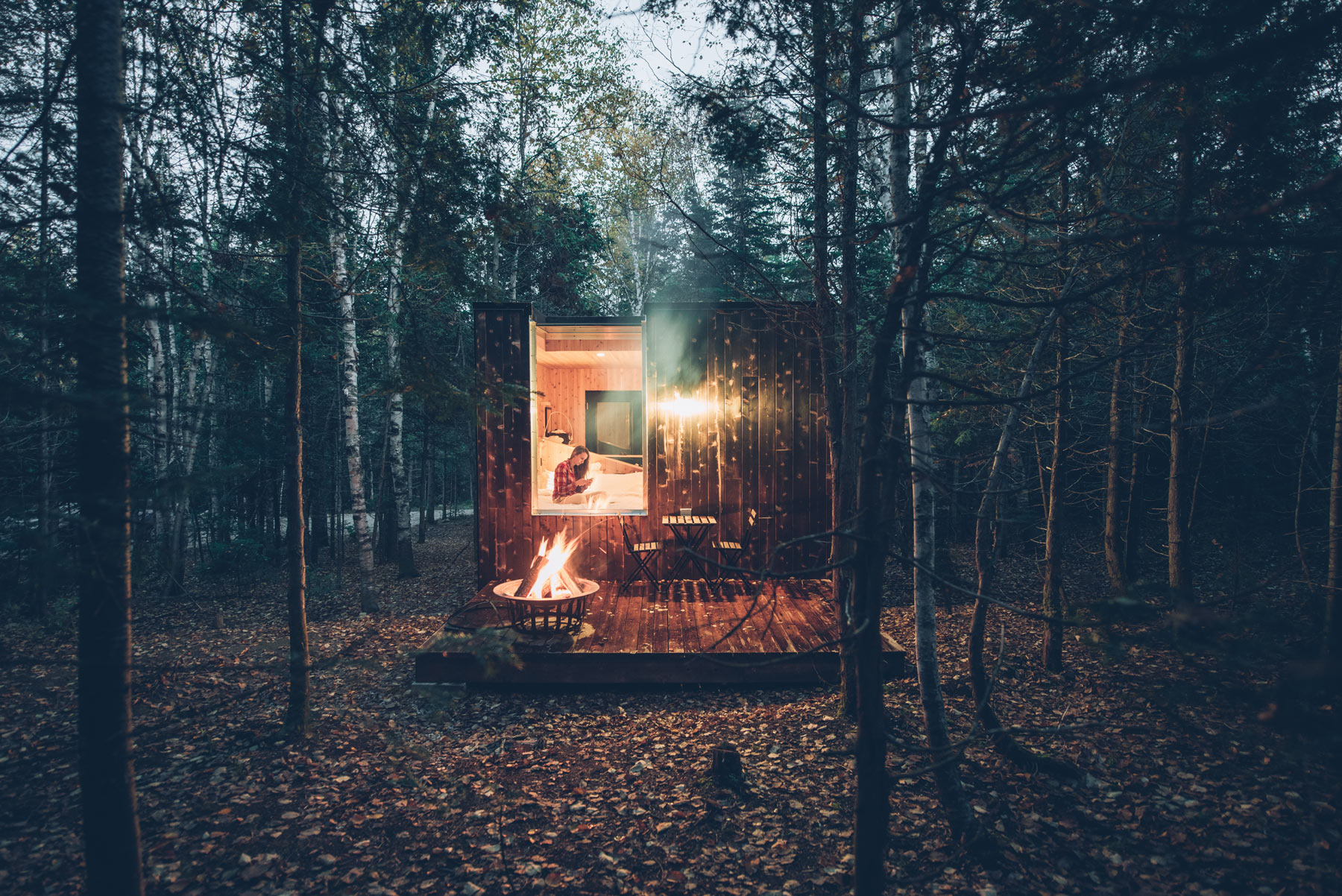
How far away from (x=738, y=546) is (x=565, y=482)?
3615mm

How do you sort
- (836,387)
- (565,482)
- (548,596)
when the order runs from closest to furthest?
(836,387) < (548,596) < (565,482)

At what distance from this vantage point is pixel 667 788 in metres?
3.50

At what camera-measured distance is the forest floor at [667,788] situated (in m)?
2.64

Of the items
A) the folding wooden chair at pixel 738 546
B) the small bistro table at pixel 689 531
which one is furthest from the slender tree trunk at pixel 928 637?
the folding wooden chair at pixel 738 546

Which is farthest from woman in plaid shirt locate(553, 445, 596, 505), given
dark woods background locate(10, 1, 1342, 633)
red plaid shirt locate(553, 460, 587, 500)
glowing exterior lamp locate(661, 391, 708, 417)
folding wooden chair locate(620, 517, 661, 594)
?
dark woods background locate(10, 1, 1342, 633)

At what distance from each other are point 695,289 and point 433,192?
15.7 m

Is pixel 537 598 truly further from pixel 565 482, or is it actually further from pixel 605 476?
pixel 605 476

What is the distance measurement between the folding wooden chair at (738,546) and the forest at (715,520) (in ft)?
0.60

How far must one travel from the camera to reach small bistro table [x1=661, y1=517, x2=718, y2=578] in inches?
268

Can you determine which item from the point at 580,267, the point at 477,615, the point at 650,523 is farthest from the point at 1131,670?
the point at 580,267

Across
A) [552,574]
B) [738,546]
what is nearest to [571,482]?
[738,546]

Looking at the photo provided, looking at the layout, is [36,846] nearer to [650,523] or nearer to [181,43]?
[181,43]

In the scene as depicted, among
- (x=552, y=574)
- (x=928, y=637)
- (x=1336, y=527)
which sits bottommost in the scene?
(x=552, y=574)

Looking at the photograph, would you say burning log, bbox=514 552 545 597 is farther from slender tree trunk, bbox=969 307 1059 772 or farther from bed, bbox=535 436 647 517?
slender tree trunk, bbox=969 307 1059 772
